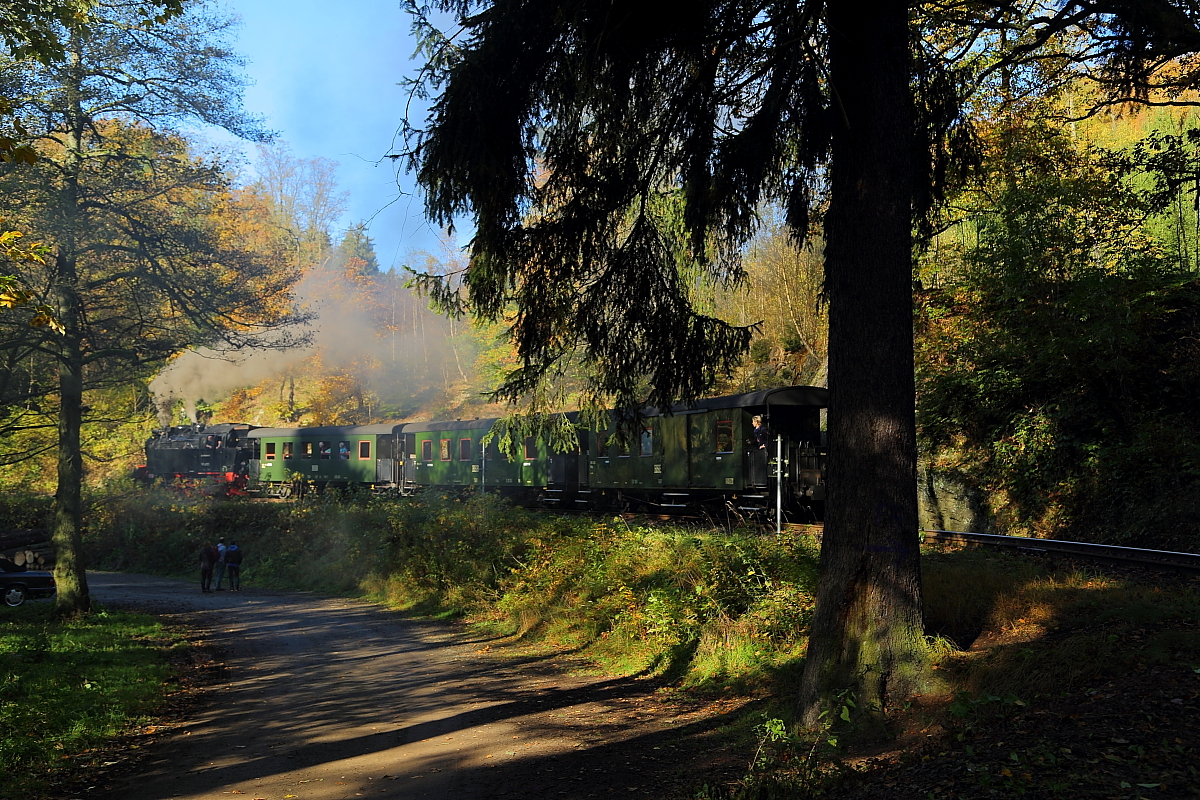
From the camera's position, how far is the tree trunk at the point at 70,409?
15844 millimetres

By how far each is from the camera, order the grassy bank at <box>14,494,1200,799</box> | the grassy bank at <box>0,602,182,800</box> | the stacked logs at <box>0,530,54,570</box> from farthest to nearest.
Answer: the stacked logs at <box>0,530,54,570</box> < the grassy bank at <box>0,602,182,800</box> < the grassy bank at <box>14,494,1200,799</box>

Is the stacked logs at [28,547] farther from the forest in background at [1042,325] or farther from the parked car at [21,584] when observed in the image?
the forest in background at [1042,325]

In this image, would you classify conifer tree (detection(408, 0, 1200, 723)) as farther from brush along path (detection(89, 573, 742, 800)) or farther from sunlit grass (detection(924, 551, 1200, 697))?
brush along path (detection(89, 573, 742, 800))

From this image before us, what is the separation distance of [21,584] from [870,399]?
66.8 ft

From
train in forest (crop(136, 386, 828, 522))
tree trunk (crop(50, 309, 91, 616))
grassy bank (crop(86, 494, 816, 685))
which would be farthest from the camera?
train in forest (crop(136, 386, 828, 522))

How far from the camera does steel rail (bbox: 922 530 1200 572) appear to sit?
37.6 ft

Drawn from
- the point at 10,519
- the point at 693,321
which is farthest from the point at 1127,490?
the point at 10,519

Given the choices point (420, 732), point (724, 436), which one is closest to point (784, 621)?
point (420, 732)

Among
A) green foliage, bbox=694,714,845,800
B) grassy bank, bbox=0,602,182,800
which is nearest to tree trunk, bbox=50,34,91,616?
grassy bank, bbox=0,602,182,800

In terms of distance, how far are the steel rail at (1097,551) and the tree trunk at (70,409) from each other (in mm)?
15633

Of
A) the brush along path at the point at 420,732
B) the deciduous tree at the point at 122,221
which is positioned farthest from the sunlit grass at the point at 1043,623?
the deciduous tree at the point at 122,221

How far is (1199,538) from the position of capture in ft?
45.5

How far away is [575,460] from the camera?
25.2 m

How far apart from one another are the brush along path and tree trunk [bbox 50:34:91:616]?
16.6 ft
